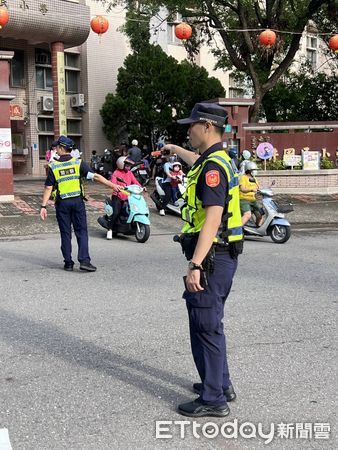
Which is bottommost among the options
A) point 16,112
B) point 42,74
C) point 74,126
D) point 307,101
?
point 74,126

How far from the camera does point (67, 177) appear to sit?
291 inches

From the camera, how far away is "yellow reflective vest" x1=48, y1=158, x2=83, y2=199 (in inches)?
291

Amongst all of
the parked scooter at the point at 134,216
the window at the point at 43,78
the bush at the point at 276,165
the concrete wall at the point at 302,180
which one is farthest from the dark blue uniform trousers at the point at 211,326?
the window at the point at 43,78

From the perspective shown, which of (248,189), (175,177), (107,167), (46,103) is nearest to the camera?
(248,189)

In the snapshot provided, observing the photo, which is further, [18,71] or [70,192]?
[18,71]

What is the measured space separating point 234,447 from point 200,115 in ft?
6.08

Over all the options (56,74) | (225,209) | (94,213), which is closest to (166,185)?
(94,213)

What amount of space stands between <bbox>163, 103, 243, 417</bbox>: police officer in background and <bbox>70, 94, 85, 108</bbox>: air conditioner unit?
1004 inches

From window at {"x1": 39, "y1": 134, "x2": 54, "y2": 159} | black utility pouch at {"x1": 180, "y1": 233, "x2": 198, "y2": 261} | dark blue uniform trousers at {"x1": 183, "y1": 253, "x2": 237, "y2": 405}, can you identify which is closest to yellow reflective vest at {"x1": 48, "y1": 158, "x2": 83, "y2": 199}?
black utility pouch at {"x1": 180, "y1": 233, "x2": 198, "y2": 261}

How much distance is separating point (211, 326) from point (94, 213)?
33.2 ft

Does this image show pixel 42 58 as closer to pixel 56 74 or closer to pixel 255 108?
pixel 56 74

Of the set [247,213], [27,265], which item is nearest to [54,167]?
[27,265]

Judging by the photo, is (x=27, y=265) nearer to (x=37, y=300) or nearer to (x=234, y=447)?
(x=37, y=300)

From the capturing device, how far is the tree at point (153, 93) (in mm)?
25375
